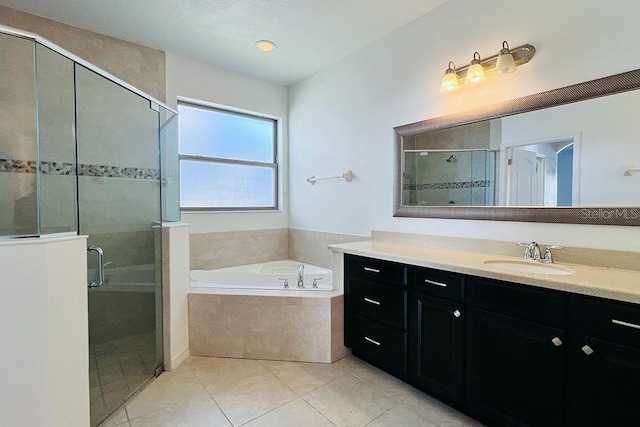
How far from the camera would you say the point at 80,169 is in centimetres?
200

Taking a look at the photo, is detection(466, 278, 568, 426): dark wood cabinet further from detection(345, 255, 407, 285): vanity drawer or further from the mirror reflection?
the mirror reflection

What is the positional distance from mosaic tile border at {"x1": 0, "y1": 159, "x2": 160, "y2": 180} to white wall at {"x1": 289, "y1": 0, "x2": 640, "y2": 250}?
5.63 ft

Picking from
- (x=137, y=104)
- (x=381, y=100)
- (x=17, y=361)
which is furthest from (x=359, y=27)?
(x=17, y=361)

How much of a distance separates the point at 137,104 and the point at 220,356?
206 centimetres

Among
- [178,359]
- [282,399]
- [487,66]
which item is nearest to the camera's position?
[282,399]

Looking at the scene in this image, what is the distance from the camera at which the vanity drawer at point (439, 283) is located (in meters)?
1.74

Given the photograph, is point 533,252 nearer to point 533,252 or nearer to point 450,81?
point 533,252

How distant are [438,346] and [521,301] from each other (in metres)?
0.57

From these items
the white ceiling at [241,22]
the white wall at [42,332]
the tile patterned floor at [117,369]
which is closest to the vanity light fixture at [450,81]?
the white ceiling at [241,22]

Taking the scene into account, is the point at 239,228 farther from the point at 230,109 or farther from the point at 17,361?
the point at 17,361

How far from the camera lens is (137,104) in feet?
7.74

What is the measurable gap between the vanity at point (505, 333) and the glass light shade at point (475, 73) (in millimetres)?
1162

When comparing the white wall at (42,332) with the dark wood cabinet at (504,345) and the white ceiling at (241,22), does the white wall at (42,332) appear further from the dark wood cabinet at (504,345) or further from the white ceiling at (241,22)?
the white ceiling at (241,22)

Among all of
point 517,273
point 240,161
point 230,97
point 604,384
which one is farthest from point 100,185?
point 604,384
